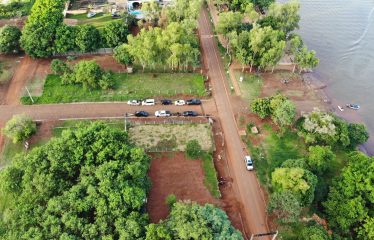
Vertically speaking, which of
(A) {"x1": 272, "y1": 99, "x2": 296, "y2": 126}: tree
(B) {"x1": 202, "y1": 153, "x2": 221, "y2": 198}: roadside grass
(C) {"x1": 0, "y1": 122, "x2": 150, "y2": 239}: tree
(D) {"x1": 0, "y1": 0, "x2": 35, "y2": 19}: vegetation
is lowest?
(B) {"x1": 202, "y1": 153, "x2": 221, "y2": 198}: roadside grass

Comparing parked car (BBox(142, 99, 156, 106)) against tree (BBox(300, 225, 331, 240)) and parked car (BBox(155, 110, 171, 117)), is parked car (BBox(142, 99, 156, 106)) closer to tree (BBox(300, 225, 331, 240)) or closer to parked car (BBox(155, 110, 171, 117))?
parked car (BBox(155, 110, 171, 117))

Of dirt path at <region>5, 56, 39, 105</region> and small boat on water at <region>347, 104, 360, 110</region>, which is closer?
dirt path at <region>5, 56, 39, 105</region>

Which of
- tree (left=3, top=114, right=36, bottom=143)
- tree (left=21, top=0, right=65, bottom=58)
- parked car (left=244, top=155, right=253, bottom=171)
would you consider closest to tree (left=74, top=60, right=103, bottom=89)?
tree (left=21, top=0, right=65, bottom=58)

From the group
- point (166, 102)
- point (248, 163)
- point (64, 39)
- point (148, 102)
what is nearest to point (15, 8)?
point (64, 39)

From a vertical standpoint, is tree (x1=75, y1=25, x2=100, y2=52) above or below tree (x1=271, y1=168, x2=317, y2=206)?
above

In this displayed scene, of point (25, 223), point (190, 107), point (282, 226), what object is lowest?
point (282, 226)

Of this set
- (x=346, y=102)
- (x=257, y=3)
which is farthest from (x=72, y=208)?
(x=257, y=3)

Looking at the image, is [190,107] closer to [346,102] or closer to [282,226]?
[282,226]

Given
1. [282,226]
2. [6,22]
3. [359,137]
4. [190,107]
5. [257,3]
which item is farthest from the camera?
[257,3]
